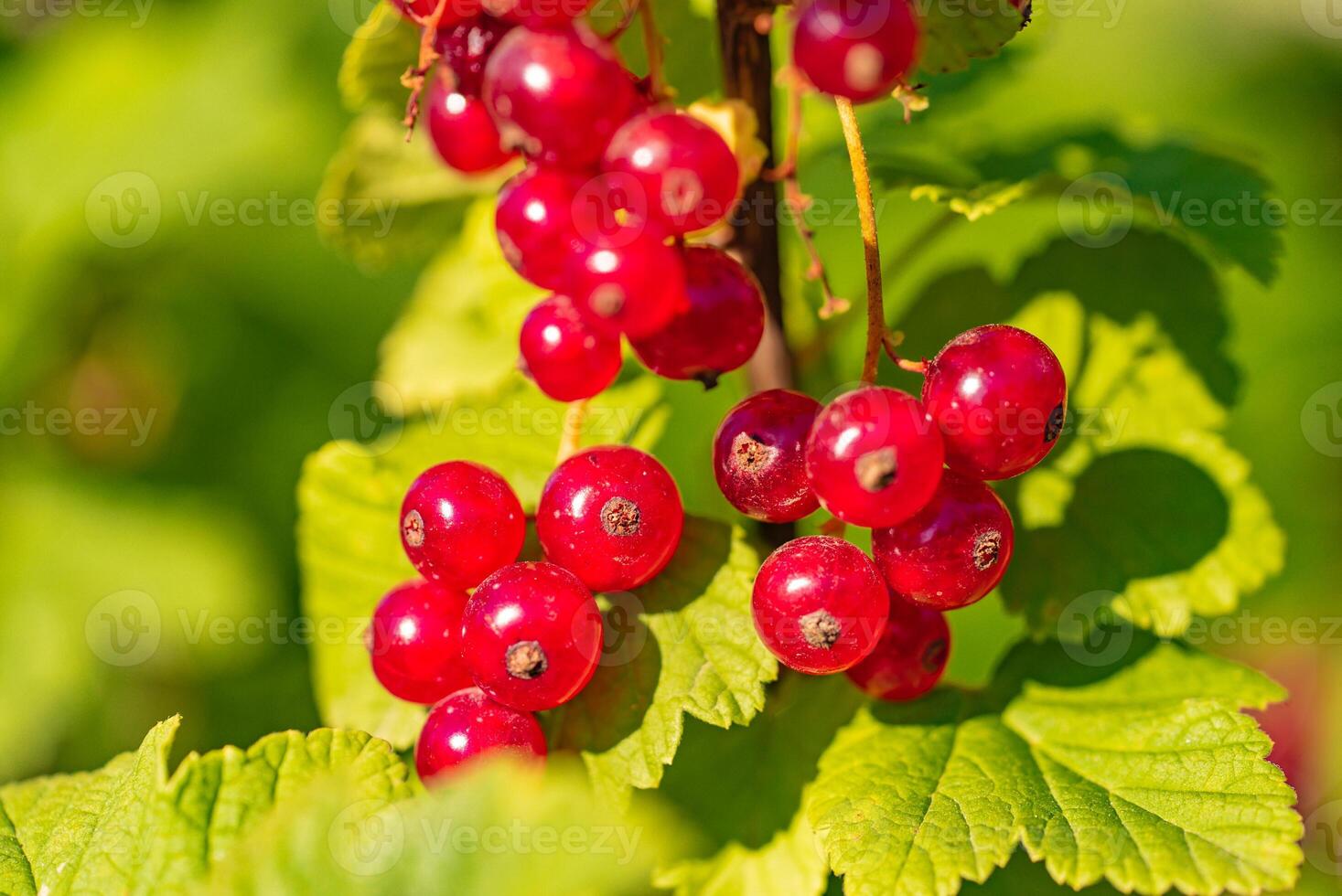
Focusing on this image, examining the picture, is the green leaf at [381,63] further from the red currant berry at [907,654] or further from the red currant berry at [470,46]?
the red currant berry at [907,654]

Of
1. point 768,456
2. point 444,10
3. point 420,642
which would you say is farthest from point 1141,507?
point 444,10

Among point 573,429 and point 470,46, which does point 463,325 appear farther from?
point 470,46

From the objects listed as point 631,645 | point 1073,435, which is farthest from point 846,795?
point 1073,435

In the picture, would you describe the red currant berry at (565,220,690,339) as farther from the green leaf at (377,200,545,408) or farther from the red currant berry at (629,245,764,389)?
the green leaf at (377,200,545,408)

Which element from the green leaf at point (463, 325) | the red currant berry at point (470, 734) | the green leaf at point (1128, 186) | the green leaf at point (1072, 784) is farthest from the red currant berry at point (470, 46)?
the green leaf at point (1072, 784)

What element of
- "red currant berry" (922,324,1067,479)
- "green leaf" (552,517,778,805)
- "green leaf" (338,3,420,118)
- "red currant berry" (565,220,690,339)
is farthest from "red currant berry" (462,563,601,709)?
"green leaf" (338,3,420,118)

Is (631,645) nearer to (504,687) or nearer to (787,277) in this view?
(504,687)
